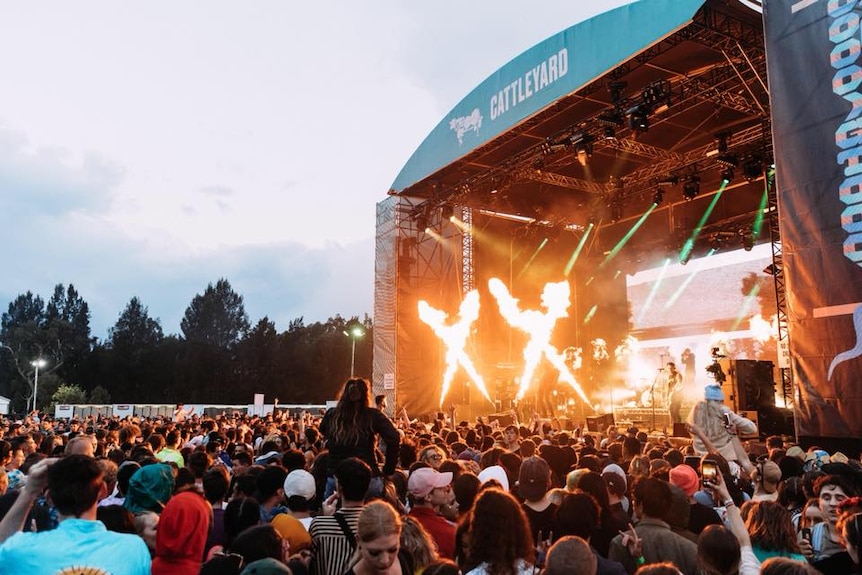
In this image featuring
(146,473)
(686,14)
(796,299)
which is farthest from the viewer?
(686,14)

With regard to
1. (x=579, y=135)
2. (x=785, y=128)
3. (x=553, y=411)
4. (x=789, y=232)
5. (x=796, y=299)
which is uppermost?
(x=579, y=135)

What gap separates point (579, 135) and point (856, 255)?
8139 mm

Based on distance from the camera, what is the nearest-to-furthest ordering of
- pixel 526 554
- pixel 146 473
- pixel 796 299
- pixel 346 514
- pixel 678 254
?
pixel 526 554
pixel 346 514
pixel 146 473
pixel 796 299
pixel 678 254

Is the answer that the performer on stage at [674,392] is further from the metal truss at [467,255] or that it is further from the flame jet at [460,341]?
the metal truss at [467,255]

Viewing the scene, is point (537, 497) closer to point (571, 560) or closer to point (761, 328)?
point (571, 560)

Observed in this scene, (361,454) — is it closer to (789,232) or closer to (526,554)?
(526,554)

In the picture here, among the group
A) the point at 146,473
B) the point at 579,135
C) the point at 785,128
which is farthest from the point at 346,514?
the point at 579,135

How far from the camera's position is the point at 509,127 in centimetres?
1727

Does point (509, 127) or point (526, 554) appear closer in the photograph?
point (526, 554)

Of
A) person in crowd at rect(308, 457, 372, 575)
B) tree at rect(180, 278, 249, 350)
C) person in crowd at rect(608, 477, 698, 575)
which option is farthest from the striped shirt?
tree at rect(180, 278, 249, 350)

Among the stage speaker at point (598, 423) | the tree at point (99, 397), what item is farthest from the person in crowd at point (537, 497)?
the tree at point (99, 397)

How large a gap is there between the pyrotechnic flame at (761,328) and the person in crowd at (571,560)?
69.7 ft

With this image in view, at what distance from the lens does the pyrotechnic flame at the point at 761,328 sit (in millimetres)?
21141

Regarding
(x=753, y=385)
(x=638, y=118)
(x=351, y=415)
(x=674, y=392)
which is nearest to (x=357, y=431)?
(x=351, y=415)
